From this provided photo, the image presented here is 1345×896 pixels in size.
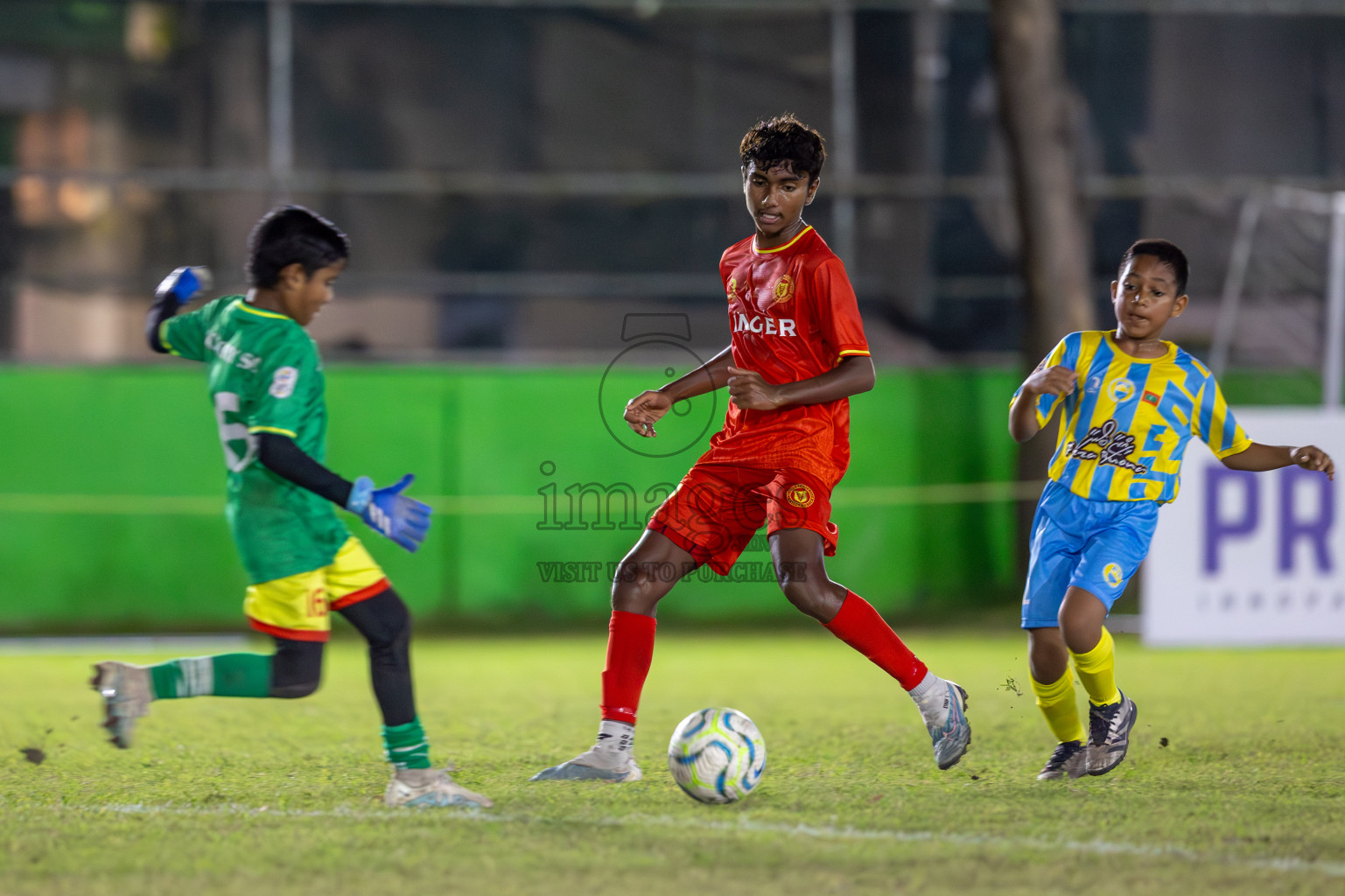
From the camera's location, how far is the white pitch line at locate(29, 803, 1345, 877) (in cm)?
359

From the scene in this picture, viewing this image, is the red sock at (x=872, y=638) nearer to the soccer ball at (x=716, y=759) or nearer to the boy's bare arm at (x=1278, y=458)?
the soccer ball at (x=716, y=759)

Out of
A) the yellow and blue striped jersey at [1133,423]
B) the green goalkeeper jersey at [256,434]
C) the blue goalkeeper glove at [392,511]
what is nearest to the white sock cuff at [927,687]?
the yellow and blue striped jersey at [1133,423]

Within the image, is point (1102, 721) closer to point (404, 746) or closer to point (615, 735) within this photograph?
point (615, 735)

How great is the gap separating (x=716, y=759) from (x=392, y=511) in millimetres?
1187

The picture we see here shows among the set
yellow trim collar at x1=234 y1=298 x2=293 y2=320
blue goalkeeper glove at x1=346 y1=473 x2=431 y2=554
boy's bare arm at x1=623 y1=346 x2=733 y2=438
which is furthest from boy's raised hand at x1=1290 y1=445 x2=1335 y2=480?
yellow trim collar at x1=234 y1=298 x2=293 y2=320

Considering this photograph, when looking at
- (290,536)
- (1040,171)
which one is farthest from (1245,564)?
(290,536)

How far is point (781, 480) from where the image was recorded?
4.66m

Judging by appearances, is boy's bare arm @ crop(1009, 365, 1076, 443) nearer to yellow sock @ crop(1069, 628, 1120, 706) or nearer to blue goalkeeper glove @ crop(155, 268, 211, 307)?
yellow sock @ crop(1069, 628, 1120, 706)

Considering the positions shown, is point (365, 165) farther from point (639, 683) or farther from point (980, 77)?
point (639, 683)

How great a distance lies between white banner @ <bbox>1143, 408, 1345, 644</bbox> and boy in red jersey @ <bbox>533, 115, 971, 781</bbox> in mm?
5067

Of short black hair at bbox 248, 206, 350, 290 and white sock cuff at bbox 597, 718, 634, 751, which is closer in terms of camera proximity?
short black hair at bbox 248, 206, 350, 290

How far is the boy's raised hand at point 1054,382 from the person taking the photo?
461 cm

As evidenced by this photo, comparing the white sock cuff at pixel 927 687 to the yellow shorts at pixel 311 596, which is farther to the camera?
the white sock cuff at pixel 927 687

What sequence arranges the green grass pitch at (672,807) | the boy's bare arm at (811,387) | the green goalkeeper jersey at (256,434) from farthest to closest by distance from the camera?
the boy's bare arm at (811,387), the green goalkeeper jersey at (256,434), the green grass pitch at (672,807)
